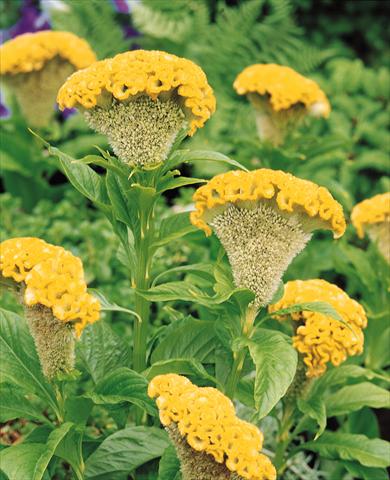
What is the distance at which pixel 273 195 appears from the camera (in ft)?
5.60

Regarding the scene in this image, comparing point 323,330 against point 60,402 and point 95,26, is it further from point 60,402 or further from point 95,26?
point 95,26

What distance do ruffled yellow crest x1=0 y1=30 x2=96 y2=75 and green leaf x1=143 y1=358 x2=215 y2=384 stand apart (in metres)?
1.95

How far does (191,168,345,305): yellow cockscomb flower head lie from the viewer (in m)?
1.71

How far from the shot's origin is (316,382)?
2320 mm

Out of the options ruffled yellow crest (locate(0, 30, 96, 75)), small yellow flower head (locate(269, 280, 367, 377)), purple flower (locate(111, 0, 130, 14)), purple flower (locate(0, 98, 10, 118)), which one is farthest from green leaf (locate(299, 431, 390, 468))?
purple flower (locate(111, 0, 130, 14))

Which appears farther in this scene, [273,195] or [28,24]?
[28,24]

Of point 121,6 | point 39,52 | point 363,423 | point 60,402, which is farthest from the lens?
point 121,6

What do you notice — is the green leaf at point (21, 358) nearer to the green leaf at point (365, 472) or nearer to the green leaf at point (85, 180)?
the green leaf at point (85, 180)

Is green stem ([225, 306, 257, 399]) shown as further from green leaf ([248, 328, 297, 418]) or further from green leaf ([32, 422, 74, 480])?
green leaf ([32, 422, 74, 480])

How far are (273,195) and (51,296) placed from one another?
55 centimetres

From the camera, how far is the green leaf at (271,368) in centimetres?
167

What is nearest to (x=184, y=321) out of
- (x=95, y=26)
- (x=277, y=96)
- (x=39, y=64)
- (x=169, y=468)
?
(x=169, y=468)

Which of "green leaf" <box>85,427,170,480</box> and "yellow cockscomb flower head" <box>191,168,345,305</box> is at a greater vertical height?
"yellow cockscomb flower head" <box>191,168,345,305</box>

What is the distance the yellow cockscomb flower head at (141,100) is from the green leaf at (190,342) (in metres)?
0.49
